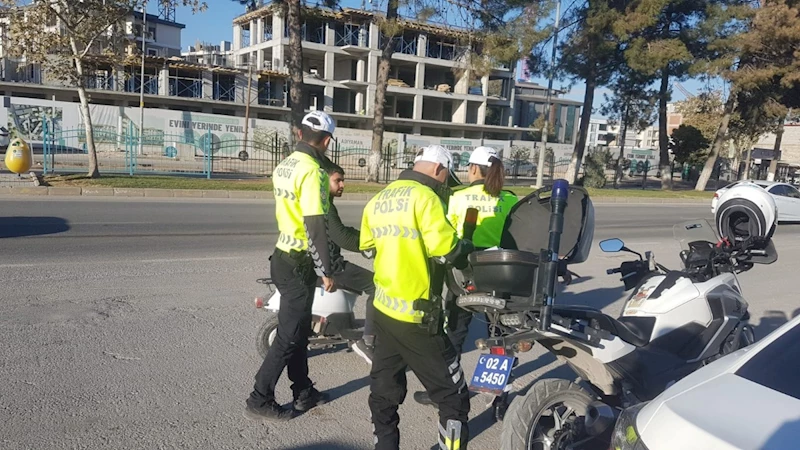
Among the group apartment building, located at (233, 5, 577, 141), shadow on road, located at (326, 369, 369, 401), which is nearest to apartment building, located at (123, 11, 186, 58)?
apartment building, located at (233, 5, 577, 141)

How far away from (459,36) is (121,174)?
41.6 ft

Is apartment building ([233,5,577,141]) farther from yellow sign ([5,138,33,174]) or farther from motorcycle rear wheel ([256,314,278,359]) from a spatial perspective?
motorcycle rear wheel ([256,314,278,359])

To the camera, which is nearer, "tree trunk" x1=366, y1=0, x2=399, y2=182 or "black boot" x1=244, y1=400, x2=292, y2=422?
"black boot" x1=244, y1=400, x2=292, y2=422

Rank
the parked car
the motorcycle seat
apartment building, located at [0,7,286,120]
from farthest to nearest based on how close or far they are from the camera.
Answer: apartment building, located at [0,7,286,120]
the parked car
the motorcycle seat

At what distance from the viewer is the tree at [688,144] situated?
4122 cm

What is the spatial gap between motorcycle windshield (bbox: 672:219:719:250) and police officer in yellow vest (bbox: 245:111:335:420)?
2.93 m

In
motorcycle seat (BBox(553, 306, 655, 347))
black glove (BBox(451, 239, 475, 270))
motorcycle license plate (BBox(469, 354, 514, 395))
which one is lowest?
motorcycle license plate (BBox(469, 354, 514, 395))

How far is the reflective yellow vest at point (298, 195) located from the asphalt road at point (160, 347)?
46.9 inches

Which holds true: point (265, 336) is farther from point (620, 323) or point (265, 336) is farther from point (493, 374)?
point (620, 323)

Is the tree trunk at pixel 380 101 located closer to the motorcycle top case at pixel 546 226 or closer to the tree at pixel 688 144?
the motorcycle top case at pixel 546 226

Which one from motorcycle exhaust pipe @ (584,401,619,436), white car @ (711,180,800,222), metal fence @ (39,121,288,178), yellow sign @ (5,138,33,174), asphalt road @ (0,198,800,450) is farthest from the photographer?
metal fence @ (39,121,288,178)

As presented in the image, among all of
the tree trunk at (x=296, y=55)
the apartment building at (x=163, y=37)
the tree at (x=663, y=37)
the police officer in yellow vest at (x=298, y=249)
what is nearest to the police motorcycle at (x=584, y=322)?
the police officer in yellow vest at (x=298, y=249)

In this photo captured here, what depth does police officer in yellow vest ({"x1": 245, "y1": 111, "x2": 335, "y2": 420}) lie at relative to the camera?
12.0ft

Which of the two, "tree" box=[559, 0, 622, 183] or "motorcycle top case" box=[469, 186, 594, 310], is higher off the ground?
"tree" box=[559, 0, 622, 183]
